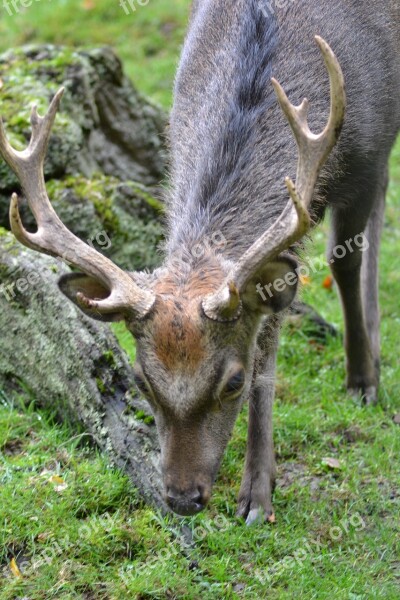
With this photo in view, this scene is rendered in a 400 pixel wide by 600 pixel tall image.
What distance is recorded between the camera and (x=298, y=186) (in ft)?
14.1

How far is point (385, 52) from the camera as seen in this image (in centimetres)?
563

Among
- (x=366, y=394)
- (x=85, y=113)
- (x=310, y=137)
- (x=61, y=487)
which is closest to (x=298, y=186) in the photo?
(x=310, y=137)

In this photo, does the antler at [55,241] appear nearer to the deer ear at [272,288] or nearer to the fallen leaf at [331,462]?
the deer ear at [272,288]

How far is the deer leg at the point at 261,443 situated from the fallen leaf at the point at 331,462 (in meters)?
0.35

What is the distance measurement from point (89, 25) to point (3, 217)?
6.23 m

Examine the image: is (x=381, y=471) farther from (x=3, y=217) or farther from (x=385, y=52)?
(x=3, y=217)

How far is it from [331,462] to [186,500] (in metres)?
1.65

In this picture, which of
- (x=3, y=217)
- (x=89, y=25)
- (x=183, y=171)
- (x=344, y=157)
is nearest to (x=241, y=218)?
(x=183, y=171)

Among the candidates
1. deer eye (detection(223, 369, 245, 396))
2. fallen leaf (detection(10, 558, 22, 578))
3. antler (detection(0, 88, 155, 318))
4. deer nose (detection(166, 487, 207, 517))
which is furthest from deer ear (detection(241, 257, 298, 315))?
fallen leaf (detection(10, 558, 22, 578))

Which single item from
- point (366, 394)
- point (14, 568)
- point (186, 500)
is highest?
A: point (186, 500)

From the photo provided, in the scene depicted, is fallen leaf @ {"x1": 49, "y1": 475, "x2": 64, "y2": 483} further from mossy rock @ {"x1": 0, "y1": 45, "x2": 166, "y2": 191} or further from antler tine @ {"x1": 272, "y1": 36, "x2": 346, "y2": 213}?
mossy rock @ {"x1": 0, "y1": 45, "x2": 166, "y2": 191}

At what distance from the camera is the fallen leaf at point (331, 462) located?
5.62m

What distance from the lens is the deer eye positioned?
14.3ft

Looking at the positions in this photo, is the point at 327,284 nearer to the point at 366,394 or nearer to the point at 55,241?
the point at 366,394
